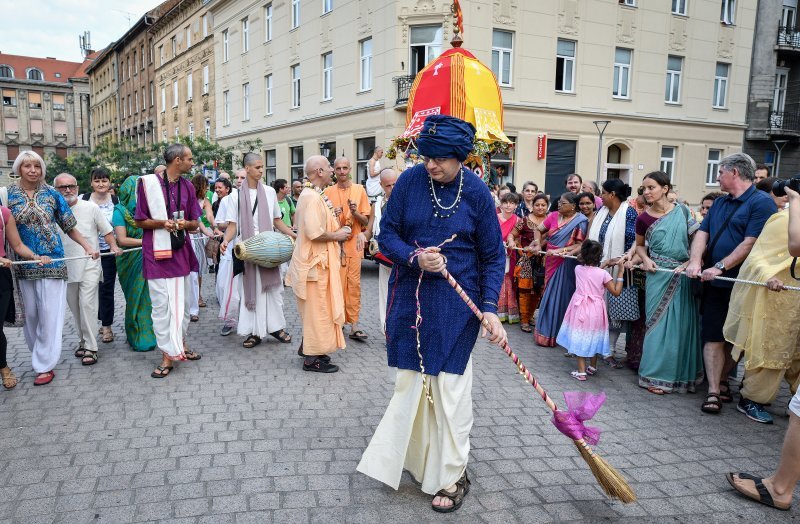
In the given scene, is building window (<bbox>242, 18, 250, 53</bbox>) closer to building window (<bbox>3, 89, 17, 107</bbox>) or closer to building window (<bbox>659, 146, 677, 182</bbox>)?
building window (<bbox>659, 146, 677, 182</bbox>)

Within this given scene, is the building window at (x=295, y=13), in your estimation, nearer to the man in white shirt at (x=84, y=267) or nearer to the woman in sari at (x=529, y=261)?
the woman in sari at (x=529, y=261)

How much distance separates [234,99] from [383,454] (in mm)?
30206

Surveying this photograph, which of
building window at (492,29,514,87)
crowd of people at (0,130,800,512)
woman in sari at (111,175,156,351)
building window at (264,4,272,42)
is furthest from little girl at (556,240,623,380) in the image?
building window at (264,4,272,42)

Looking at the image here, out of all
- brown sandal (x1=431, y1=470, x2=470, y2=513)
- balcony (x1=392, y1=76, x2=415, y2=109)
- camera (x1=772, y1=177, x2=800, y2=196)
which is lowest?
brown sandal (x1=431, y1=470, x2=470, y2=513)

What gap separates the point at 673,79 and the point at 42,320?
24091 millimetres

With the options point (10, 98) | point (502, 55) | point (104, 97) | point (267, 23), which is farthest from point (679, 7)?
point (10, 98)

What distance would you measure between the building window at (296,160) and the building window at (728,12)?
18657 millimetres

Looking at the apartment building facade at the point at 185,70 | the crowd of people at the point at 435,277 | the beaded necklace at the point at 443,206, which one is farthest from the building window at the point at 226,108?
the beaded necklace at the point at 443,206

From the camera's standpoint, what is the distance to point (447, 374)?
122 inches

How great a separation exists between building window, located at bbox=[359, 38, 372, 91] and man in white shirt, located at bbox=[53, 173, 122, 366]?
15996mm

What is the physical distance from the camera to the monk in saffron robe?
17.5ft

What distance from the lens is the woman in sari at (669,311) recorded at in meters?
4.98

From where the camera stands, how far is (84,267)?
5.74 metres

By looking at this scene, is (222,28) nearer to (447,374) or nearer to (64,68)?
(447,374)
